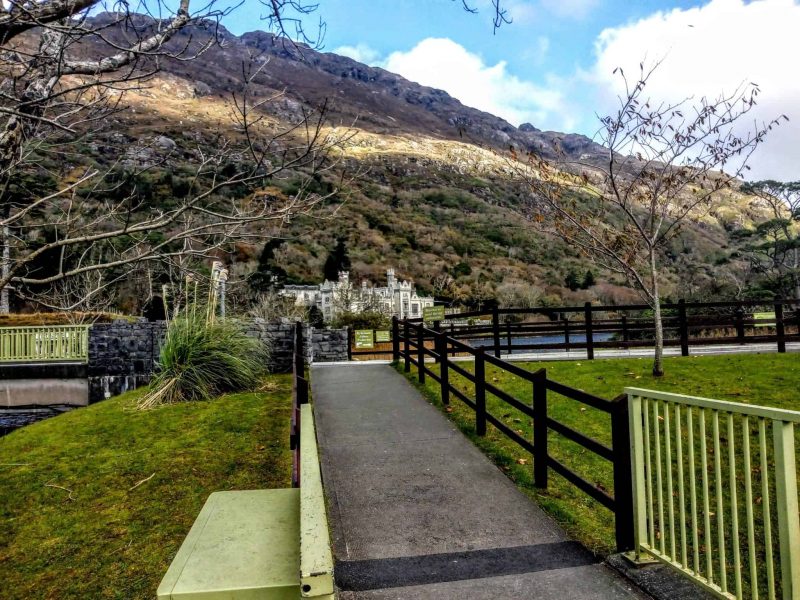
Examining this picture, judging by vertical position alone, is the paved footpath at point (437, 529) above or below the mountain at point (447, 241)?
below

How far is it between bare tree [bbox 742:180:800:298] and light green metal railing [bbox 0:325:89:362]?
1462 inches

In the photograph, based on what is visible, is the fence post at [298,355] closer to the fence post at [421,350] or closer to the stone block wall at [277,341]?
the fence post at [421,350]

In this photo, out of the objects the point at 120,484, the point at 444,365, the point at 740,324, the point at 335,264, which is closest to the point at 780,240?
the point at 740,324

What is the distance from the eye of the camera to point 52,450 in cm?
772

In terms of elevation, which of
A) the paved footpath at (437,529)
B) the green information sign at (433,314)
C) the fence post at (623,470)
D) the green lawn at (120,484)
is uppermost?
the green information sign at (433,314)

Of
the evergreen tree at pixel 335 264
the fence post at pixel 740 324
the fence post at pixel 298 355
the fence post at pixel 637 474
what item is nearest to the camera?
the fence post at pixel 637 474

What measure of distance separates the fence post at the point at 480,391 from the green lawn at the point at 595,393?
0.14 metres

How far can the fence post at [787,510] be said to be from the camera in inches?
83.3

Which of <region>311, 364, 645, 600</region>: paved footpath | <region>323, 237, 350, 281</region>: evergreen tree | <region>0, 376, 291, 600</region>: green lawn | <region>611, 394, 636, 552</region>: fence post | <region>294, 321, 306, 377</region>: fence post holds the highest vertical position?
<region>323, 237, 350, 281</region>: evergreen tree

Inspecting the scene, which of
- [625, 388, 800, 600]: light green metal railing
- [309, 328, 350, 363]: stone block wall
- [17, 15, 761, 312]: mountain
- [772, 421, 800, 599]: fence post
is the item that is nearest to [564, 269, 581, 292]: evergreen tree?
[17, 15, 761, 312]: mountain

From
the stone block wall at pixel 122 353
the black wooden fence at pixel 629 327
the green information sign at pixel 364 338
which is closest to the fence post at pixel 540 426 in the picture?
the black wooden fence at pixel 629 327

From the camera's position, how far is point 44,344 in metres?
16.9

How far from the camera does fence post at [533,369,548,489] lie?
14.7ft

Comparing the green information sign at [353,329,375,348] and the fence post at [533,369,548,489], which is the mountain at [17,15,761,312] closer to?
the green information sign at [353,329,375,348]
